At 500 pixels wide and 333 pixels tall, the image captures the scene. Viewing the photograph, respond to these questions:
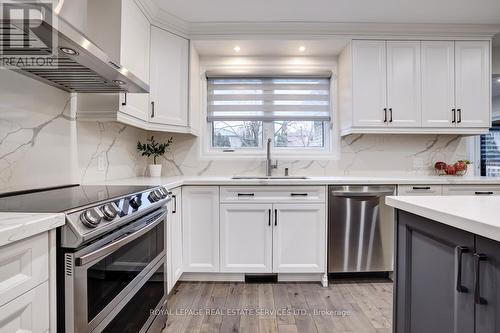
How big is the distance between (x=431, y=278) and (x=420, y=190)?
5.46ft

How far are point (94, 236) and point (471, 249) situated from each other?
1.20 meters

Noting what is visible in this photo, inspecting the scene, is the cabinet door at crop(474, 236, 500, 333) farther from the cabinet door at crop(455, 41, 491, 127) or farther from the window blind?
the cabinet door at crop(455, 41, 491, 127)

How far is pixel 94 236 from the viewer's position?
0.92 metres

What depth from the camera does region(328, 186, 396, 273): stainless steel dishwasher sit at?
2320 mm

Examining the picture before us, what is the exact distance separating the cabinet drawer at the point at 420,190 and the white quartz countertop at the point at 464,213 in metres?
1.23

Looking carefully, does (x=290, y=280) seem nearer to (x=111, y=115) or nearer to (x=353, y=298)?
(x=353, y=298)

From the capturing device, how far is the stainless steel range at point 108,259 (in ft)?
2.77

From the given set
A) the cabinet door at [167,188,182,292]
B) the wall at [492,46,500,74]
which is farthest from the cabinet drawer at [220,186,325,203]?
the wall at [492,46,500,74]

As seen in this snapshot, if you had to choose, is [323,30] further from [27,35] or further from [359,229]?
[27,35]

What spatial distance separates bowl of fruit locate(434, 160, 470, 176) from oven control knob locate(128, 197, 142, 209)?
3040 millimetres

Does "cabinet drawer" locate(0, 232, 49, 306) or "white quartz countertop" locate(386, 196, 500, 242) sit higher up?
"white quartz countertop" locate(386, 196, 500, 242)

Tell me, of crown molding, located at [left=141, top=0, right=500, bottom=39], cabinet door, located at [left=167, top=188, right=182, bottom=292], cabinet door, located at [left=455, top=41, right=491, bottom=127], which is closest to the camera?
cabinet door, located at [left=167, top=188, right=182, bottom=292]

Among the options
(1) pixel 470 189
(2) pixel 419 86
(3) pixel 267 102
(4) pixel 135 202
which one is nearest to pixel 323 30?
(3) pixel 267 102

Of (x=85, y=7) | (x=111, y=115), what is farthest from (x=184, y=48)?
(x=111, y=115)
